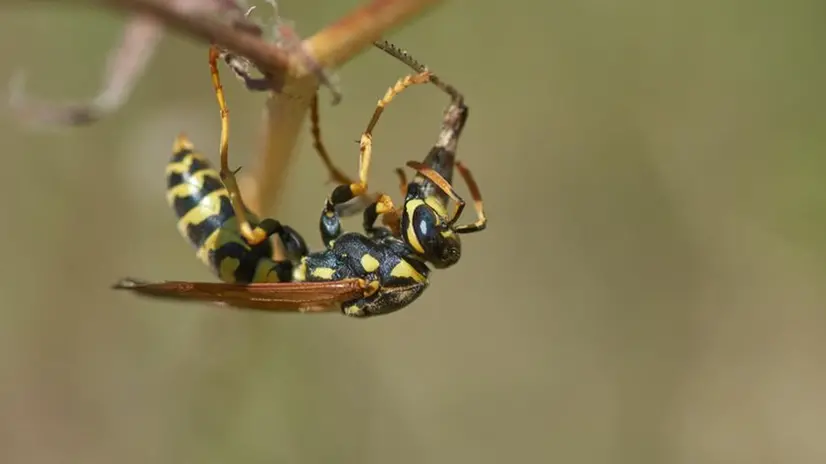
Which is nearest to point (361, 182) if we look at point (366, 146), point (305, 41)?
point (366, 146)

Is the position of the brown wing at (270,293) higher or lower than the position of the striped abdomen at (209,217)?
lower

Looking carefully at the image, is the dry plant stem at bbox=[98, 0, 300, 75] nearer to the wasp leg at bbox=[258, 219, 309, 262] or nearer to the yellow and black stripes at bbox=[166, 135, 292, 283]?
the yellow and black stripes at bbox=[166, 135, 292, 283]

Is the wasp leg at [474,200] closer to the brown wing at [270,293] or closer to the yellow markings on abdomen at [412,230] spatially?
the yellow markings on abdomen at [412,230]

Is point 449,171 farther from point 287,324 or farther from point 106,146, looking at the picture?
point 106,146

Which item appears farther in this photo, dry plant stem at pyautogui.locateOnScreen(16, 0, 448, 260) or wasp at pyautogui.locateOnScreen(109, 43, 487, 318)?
wasp at pyautogui.locateOnScreen(109, 43, 487, 318)

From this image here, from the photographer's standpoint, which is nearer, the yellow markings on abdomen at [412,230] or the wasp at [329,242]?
the wasp at [329,242]

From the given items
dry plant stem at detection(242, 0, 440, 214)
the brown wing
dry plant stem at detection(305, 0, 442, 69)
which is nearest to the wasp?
the brown wing

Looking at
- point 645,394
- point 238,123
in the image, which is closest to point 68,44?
point 238,123

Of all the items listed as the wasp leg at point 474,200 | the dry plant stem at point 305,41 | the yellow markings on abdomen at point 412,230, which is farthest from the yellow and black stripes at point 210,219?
the dry plant stem at point 305,41
